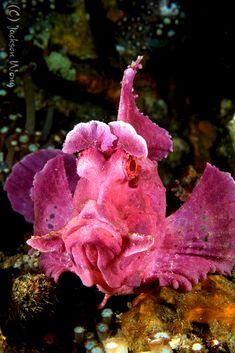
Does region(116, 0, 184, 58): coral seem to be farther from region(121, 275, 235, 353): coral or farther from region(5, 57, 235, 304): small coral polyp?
region(121, 275, 235, 353): coral

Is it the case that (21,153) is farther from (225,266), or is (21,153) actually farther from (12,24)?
(225,266)

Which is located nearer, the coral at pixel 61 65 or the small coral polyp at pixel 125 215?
the small coral polyp at pixel 125 215

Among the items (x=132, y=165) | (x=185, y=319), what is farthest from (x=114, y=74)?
(x=185, y=319)

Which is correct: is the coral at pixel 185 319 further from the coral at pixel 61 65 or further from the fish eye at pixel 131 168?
the coral at pixel 61 65

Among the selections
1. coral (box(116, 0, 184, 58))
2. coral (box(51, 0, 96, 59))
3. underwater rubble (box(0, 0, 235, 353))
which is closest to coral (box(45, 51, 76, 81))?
underwater rubble (box(0, 0, 235, 353))

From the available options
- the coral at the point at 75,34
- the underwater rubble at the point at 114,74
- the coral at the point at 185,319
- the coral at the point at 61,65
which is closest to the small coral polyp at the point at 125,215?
the coral at the point at 185,319

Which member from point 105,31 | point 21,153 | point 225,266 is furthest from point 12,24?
point 225,266
